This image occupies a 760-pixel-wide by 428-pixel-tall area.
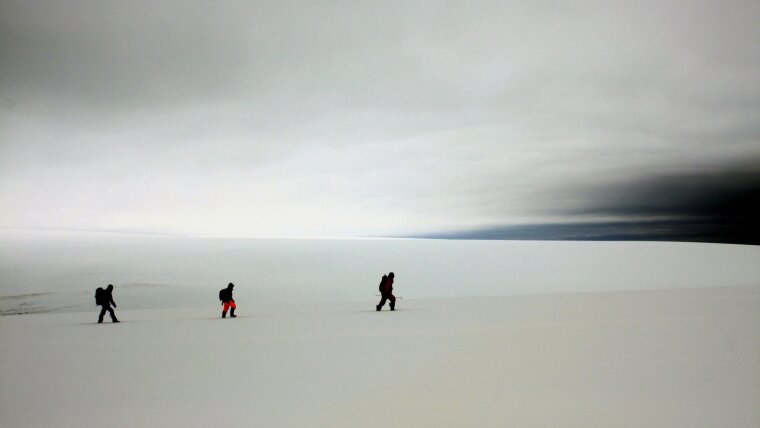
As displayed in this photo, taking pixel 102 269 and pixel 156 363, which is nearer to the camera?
pixel 156 363

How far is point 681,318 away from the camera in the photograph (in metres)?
10.3

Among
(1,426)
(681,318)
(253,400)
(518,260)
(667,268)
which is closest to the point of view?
(1,426)

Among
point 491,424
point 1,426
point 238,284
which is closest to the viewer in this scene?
point 491,424

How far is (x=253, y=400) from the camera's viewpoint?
524 cm

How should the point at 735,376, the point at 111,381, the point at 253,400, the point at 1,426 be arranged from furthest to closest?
the point at 111,381 < the point at 735,376 < the point at 253,400 < the point at 1,426

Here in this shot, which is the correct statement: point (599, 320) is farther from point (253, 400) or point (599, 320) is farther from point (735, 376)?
point (253, 400)

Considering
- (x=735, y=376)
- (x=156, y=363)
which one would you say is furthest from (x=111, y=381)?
(x=735, y=376)

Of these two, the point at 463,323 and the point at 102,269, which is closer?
the point at 463,323

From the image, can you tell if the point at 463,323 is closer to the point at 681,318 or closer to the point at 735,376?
the point at 681,318

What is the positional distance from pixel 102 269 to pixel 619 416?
97.7ft

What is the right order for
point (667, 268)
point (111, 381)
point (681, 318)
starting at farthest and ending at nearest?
point (667, 268)
point (681, 318)
point (111, 381)

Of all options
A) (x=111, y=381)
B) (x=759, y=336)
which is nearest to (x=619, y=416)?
(x=759, y=336)

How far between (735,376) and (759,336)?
10.5 ft

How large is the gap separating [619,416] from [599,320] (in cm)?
664
